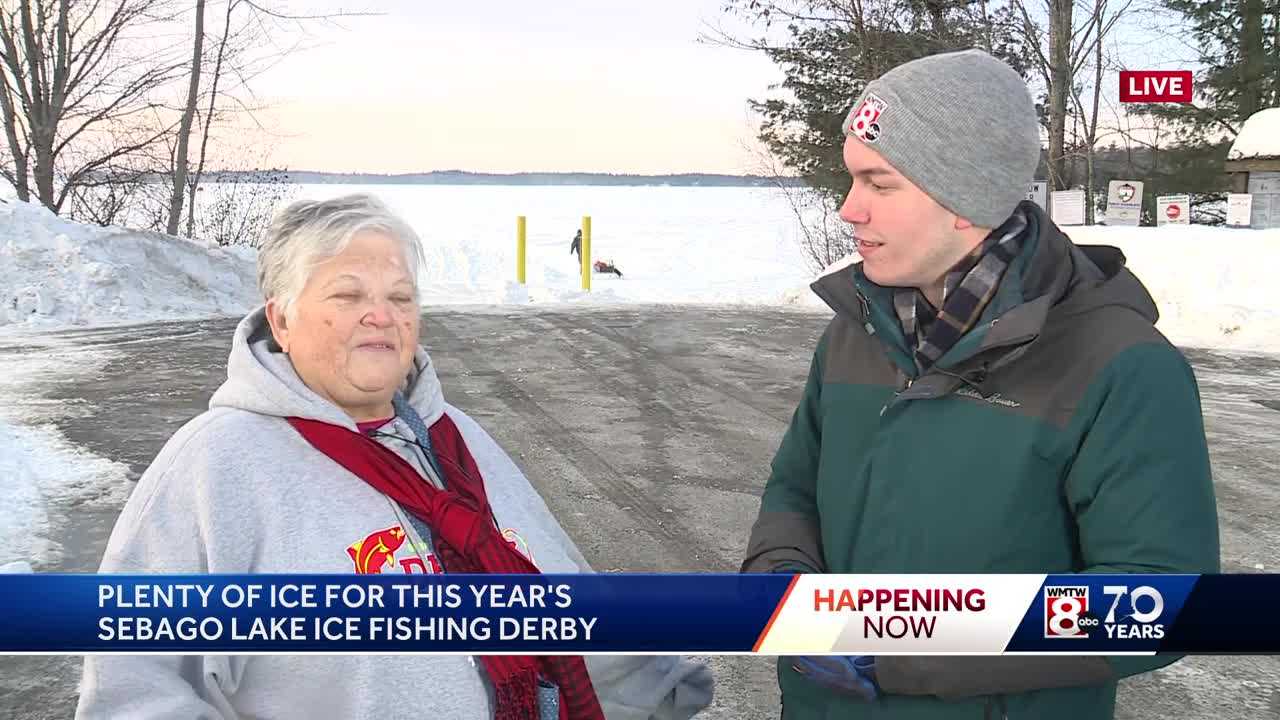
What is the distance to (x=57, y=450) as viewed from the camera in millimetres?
7859

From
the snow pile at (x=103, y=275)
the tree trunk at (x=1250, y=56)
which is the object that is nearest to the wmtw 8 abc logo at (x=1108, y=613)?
the snow pile at (x=103, y=275)

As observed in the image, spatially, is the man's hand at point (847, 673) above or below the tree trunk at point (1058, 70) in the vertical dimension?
below

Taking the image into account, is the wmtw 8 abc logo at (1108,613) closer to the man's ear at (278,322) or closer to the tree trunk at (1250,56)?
the man's ear at (278,322)

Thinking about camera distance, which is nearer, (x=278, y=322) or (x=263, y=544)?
(x=263, y=544)

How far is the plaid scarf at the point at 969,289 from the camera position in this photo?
2.15m

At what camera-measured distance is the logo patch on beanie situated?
2271 mm

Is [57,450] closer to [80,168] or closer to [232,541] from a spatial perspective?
[232,541]

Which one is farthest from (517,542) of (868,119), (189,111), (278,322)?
(189,111)

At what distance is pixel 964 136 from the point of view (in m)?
2.19

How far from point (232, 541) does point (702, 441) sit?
6.49m

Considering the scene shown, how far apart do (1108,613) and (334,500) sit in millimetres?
1425

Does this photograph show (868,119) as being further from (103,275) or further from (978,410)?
(103,275)

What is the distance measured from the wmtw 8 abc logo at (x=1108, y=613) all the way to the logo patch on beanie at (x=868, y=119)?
93cm

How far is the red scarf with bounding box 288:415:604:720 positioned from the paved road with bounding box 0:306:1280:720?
195 cm
